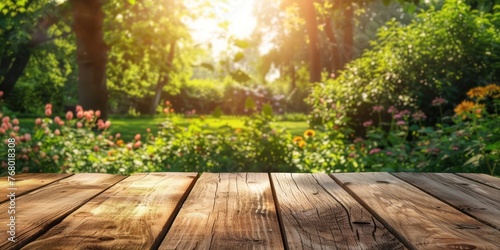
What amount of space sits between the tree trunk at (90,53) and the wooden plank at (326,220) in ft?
23.7

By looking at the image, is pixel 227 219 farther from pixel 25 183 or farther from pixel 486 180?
pixel 486 180

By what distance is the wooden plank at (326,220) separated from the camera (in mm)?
1424

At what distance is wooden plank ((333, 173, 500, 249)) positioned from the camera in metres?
1.45

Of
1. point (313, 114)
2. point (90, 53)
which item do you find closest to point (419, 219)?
point (90, 53)

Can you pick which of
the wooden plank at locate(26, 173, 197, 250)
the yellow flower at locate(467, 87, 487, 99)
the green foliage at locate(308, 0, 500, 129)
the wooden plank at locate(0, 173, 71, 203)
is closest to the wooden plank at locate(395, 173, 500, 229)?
the wooden plank at locate(26, 173, 197, 250)

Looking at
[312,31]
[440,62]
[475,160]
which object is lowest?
[475,160]

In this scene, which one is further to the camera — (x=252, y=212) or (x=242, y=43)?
(x=242, y=43)

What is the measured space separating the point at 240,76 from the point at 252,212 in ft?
Answer: 6.02

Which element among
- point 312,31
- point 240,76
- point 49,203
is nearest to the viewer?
point 49,203

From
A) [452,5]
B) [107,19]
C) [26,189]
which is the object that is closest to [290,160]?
[452,5]

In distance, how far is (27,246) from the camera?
1.38m

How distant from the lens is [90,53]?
30.8 ft

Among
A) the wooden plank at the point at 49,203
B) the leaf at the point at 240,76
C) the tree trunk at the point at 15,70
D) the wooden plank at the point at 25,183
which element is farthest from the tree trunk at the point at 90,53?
the tree trunk at the point at 15,70

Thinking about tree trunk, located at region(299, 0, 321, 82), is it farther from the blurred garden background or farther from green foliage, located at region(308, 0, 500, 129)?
green foliage, located at region(308, 0, 500, 129)
